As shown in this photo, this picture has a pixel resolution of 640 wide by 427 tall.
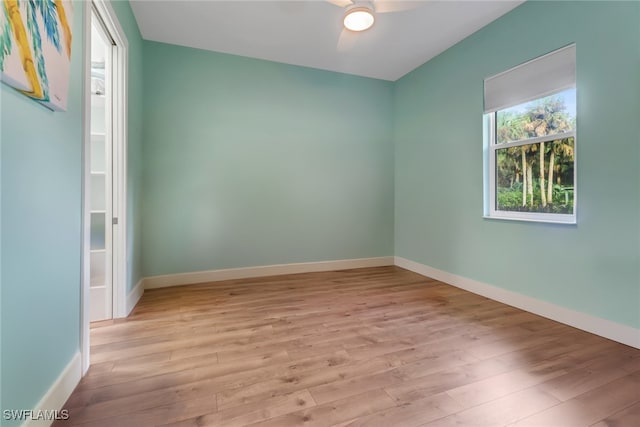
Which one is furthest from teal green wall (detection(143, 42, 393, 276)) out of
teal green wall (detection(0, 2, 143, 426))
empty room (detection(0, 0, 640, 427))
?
teal green wall (detection(0, 2, 143, 426))

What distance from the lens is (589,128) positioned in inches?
79.7

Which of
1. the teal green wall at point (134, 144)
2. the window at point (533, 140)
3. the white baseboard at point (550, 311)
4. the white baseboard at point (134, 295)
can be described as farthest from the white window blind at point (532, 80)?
the white baseboard at point (134, 295)

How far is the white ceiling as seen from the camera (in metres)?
2.46

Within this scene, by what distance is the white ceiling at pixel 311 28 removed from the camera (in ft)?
8.06

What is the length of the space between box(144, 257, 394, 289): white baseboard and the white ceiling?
2747 millimetres

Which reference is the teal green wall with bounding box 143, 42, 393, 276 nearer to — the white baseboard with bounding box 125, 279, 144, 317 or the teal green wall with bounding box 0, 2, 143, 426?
the white baseboard with bounding box 125, 279, 144, 317

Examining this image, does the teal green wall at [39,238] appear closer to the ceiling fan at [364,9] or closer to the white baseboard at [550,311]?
the ceiling fan at [364,9]

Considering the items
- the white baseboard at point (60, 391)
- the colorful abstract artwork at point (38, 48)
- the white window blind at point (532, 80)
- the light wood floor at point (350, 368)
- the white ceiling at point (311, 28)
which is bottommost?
the light wood floor at point (350, 368)

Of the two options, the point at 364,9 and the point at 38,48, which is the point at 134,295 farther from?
the point at 364,9

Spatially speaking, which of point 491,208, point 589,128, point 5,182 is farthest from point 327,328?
point 589,128

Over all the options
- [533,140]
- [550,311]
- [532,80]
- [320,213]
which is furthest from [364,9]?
[550,311]

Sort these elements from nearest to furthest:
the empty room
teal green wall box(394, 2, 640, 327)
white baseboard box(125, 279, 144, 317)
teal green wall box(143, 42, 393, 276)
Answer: the empty room, teal green wall box(394, 2, 640, 327), white baseboard box(125, 279, 144, 317), teal green wall box(143, 42, 393, 276)

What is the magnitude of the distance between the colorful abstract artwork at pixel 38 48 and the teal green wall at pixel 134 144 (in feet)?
3.99

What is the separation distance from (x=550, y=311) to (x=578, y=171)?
1.21 m
